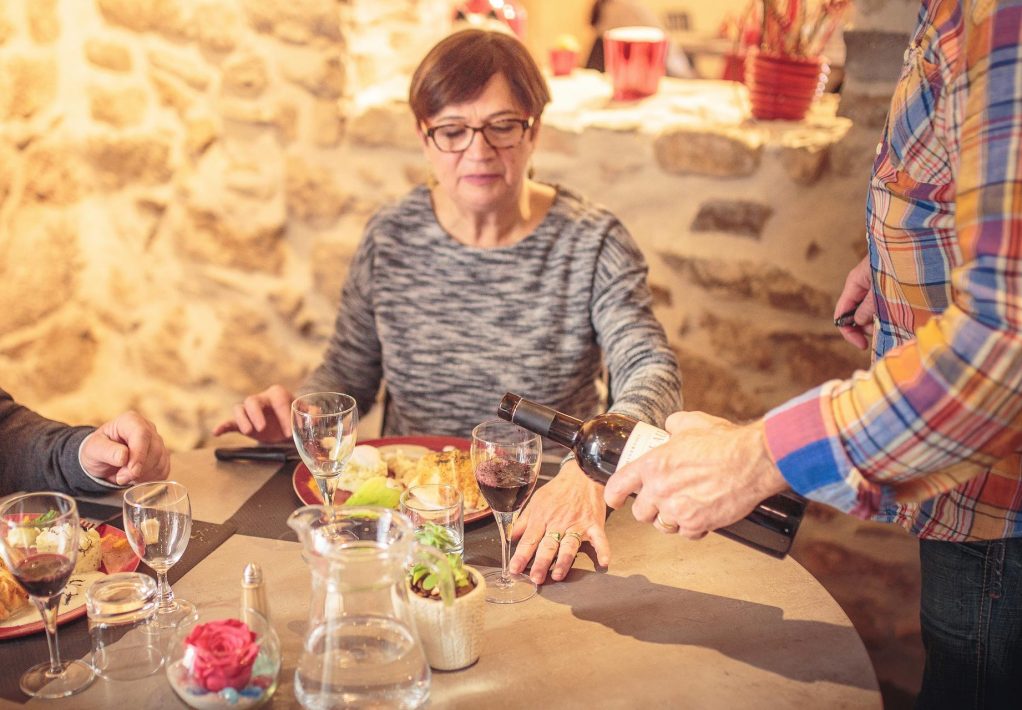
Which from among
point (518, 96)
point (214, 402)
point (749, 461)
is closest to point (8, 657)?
point (749, 461)

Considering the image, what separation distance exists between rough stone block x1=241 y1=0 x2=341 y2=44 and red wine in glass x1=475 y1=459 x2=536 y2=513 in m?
1.70

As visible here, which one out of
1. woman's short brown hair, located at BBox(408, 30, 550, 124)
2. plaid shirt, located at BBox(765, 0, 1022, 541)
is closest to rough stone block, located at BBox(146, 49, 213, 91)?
woman's short brown hair, located at BBox(408, 30, 550, 124)

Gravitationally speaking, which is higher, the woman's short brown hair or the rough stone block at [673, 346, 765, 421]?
the woman's short brown hair

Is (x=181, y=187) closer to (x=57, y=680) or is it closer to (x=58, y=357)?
(x=58, y=357)

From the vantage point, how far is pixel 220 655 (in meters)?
0.95

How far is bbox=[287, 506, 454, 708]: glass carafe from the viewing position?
91 cm

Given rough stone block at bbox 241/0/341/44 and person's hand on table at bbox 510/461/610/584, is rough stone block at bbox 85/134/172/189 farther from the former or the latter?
person's hand on table at bbox 510/461/610/584

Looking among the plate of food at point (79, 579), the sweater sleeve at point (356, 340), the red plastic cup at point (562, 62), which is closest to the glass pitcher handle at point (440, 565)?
the plate of food at point (79, 579)

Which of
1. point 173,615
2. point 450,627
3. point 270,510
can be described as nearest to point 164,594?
point 173,615

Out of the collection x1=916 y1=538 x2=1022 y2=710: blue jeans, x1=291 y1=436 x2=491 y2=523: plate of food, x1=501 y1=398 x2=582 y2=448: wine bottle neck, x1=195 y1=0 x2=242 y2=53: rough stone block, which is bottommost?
x1=916 y1=538 x2=1022 y2=710: blue jeans

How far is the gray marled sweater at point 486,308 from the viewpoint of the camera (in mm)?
1833

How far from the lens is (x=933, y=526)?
1235mm

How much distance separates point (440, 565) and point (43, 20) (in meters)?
2.17

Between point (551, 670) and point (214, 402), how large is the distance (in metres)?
2.10
